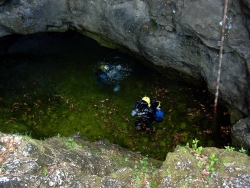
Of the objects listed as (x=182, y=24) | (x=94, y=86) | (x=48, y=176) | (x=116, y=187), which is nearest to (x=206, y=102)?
(x=182, y=24)

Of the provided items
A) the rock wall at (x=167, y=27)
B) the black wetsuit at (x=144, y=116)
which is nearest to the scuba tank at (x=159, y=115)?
the black wetsuit at (x=144, y=116)

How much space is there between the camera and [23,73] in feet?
37.7

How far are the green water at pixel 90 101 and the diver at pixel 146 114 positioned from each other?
23cm

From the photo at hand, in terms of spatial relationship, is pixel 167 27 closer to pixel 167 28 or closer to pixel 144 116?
pixel 167 28

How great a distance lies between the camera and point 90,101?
1038 cm

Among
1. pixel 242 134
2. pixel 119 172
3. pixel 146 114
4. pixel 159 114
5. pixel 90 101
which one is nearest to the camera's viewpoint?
pixel 119 172

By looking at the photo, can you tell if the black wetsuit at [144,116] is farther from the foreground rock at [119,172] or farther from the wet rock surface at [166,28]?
the foreground rock at [119,172]

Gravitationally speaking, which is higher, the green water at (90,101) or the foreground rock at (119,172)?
the foreground rock at (119,172)

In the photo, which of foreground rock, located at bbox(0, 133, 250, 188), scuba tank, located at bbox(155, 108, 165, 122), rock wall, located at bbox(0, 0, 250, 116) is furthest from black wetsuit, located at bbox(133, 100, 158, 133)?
foreground rock, located at bbox(0, 133, 250, 188)

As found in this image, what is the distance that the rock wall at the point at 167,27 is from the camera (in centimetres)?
756

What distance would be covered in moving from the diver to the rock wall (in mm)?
1808

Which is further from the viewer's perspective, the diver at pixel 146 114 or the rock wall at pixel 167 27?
the diver at pixel 146 114

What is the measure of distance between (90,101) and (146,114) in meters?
2.34

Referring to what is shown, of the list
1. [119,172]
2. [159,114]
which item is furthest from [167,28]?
[119,172]
